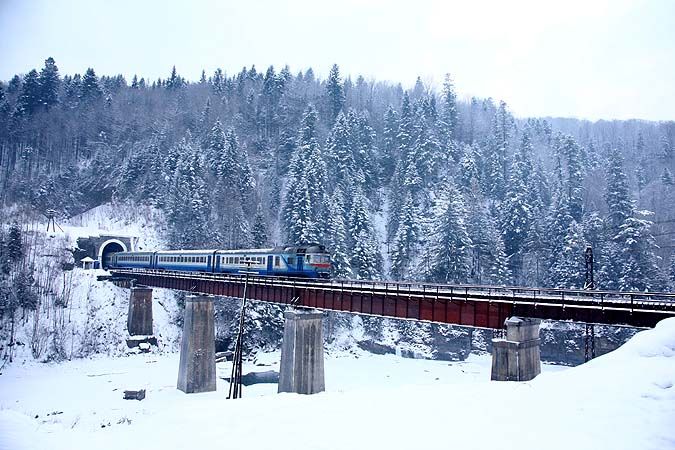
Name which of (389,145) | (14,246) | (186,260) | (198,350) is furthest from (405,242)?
(14,246)

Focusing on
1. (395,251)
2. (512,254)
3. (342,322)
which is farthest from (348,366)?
(512,254)

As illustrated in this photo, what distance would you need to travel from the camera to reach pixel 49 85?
12081 cm

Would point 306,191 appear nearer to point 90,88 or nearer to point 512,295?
point 512,295

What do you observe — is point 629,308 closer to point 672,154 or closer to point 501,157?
point 501,157

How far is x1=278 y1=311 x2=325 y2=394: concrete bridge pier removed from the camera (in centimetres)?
3366

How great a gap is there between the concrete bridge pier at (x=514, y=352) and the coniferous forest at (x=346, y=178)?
45.4m

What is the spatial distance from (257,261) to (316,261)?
6.62 metres

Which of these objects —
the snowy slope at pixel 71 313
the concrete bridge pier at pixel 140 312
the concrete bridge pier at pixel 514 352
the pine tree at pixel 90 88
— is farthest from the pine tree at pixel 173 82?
the concrete bridge pier at pixel 514 352

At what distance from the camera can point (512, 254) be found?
83312 mm

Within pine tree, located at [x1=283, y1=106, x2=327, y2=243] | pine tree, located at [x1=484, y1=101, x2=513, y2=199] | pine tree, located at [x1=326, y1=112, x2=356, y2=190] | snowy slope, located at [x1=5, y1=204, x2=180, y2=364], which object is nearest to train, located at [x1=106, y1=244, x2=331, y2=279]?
snowy slope, located at [x1=5, y1=204, x2=180, y2=364]

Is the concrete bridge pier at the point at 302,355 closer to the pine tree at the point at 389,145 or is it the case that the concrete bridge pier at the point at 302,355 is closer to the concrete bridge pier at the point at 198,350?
the concrete bridge pier at the point at 198,350

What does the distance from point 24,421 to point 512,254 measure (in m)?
78.2

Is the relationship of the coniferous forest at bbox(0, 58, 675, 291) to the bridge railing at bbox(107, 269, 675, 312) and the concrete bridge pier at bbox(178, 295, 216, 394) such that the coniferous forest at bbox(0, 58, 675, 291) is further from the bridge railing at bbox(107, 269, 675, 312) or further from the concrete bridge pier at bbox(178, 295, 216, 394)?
the bridge railing at bbox(107, 269, 675, 312)

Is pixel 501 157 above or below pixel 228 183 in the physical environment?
above
